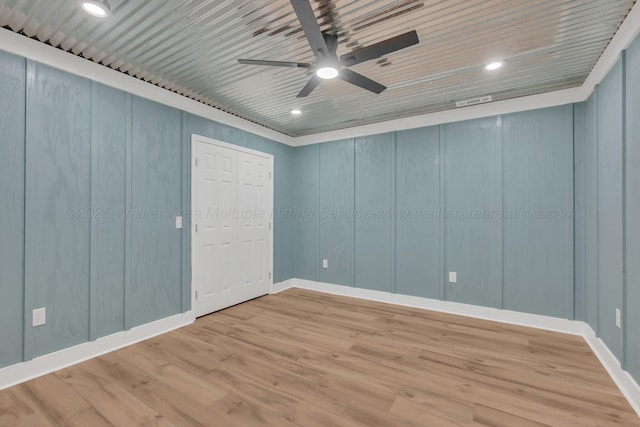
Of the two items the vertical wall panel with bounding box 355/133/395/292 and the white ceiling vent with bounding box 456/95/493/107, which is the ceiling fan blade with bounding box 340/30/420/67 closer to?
the white ceiling vent with bounding box 456/95/493/107

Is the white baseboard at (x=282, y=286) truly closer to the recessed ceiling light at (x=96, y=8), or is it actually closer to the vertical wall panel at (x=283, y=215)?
the vertical wall panel at (x=283, y=215)

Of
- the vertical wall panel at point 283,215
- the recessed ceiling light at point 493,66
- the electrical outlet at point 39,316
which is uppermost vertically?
the recessed ceiling light at point 493,66

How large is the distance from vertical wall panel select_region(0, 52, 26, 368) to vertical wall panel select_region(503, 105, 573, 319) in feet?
15.7

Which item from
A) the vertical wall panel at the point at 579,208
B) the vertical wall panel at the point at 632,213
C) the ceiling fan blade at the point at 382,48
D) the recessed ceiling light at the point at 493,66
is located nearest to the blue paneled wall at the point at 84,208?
the ceiling fan blade at the point at 382,48

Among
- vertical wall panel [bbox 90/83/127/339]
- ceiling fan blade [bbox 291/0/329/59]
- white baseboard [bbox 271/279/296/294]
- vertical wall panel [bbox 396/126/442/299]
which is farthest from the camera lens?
white baseboard [bbox 271/279/296/294]

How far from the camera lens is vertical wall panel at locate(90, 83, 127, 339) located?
2.66 m

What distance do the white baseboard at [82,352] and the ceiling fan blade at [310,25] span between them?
314cm

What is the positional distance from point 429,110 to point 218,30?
2.82 m

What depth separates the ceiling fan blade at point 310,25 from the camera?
5.00 ft

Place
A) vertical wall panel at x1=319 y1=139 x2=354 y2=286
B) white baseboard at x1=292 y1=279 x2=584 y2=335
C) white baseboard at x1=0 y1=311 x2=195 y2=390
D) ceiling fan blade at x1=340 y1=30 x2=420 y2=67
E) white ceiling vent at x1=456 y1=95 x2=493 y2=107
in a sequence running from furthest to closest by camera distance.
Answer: vertical wall panel at x1=319 y1=139 x2=354 y2=286
white ceiling vent at x1=456 y1=95 x2=493 y2=107
white baseboard at x1=292 y1=279 x2=584 y2=335
white baseboard at x1=0 y1=311 x2=195 y2=390
ceiling fan blade at x1=340 y1=30 x2=420 y2=67

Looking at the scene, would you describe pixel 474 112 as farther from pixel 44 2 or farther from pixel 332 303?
pixel 44 2

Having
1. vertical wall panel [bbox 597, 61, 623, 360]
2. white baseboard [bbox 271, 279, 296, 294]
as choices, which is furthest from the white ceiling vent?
white baseboard [bbox 271, 279, 296, 294]

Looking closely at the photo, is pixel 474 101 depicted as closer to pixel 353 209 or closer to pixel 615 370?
pixel 353 209

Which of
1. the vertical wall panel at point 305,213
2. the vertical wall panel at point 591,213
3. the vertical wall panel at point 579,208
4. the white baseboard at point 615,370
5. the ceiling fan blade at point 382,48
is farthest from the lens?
the vertical wall panel at point 305,213
